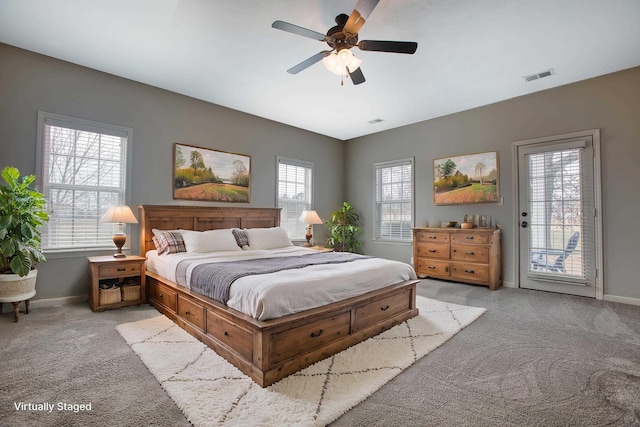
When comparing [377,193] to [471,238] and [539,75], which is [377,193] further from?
[539,75]

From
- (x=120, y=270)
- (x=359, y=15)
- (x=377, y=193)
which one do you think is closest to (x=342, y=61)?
(x=359, y=15)

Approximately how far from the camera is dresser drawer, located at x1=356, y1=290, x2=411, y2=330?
9.09 feet

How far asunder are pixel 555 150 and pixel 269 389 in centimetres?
487

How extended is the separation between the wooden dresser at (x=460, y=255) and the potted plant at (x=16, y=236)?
16.9 feet

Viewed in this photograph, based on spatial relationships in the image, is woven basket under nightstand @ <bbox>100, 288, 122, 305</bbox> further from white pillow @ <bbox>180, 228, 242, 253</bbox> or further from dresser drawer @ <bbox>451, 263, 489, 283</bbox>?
dresser drawer @ <bbox>451, 263, 489, 283</bbox>

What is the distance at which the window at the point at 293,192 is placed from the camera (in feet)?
19.5

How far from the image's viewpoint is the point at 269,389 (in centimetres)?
198

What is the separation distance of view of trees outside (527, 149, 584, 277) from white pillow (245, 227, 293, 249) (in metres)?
3.77

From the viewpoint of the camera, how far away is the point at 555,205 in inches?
173

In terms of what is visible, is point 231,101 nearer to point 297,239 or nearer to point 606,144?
point 297,239

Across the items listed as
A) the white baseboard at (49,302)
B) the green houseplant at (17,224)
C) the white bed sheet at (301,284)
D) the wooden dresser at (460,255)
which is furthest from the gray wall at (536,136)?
the green houseplant at (17,224)

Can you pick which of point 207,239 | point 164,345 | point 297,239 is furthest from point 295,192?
point 164,345

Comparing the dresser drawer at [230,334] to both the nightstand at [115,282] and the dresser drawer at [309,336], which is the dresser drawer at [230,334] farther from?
the nightstand at [115,282]

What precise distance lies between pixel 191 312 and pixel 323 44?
3.05m
